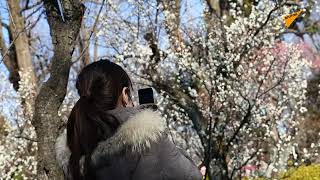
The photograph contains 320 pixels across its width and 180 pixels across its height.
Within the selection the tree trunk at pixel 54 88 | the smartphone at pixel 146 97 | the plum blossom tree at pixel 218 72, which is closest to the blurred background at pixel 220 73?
the plum blossom tree at pixel 218 72

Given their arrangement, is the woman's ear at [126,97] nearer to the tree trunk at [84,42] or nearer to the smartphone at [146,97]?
the smartphone at [146,97]

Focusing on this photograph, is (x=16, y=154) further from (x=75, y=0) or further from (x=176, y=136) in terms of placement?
(x=75, y=0)

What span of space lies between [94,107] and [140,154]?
273mm

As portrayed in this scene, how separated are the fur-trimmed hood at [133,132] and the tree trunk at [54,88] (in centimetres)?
179

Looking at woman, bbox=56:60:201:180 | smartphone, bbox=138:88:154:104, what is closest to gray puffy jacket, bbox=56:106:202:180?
woman, bbox=56:60:201:180

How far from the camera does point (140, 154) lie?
1.99 m

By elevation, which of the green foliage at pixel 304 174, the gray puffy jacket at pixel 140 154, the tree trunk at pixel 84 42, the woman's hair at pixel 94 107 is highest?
the tree trunk at pixel 84 42

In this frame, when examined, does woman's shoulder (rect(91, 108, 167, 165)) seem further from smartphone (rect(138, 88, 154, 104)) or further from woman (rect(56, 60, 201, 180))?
smartphone (rect(138, 88, 154, 104))

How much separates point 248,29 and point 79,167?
222 inches

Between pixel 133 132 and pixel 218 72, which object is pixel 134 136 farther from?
pixel 218 72

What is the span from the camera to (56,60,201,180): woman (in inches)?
78.6

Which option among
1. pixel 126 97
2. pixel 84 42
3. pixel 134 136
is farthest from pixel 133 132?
pixel 84 42

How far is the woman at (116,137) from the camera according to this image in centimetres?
200

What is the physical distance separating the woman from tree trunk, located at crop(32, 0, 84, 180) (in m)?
1.71
